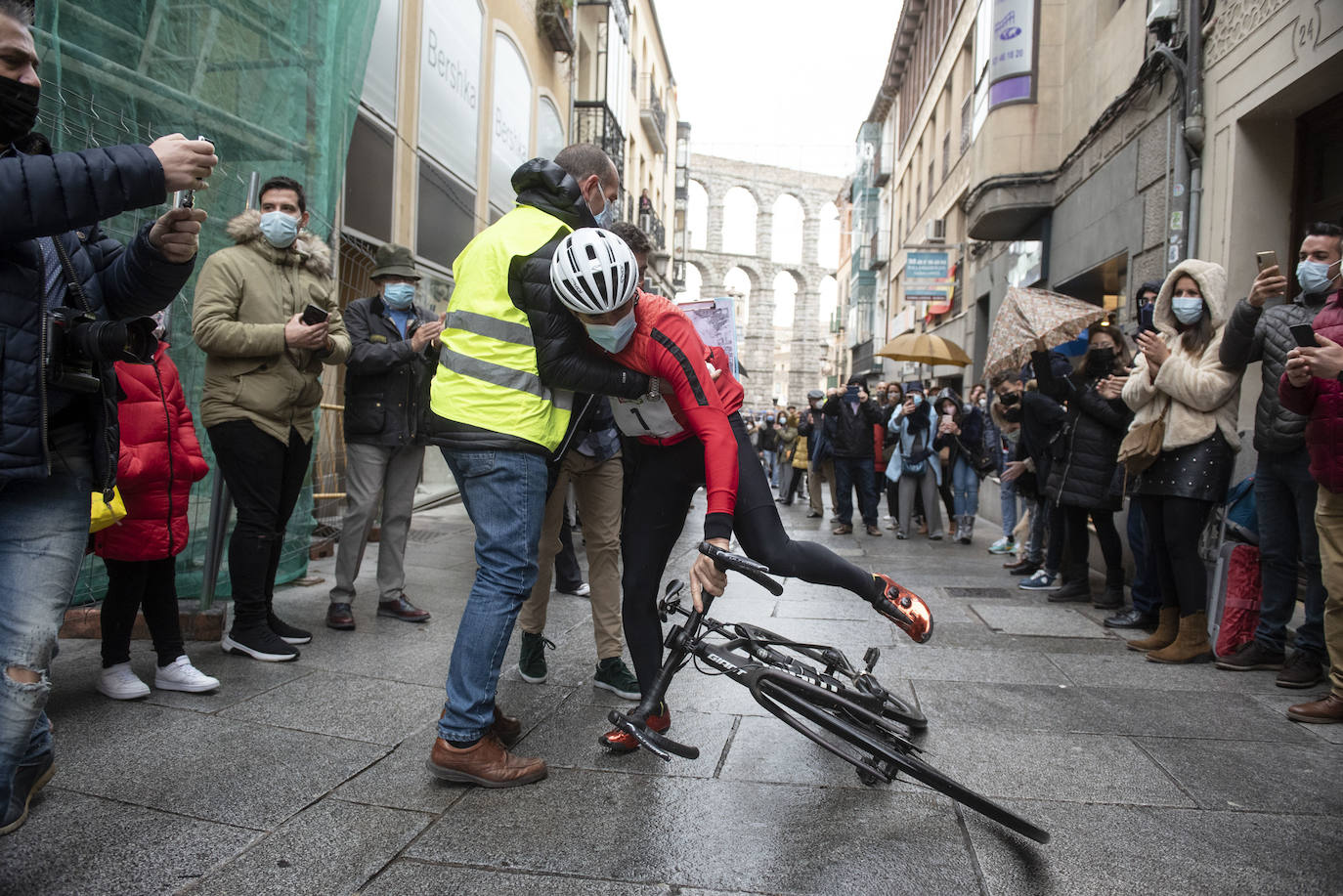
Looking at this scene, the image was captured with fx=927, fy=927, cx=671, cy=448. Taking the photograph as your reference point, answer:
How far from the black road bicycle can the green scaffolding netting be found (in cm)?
300

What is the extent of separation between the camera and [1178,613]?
493cm

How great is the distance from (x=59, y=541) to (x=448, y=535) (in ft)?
21.1

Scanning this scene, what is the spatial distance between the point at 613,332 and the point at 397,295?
2733 mm

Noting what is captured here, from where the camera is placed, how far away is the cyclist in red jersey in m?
2.69

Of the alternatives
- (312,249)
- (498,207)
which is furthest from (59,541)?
(498,207)

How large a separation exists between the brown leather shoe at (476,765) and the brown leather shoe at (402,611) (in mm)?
2281

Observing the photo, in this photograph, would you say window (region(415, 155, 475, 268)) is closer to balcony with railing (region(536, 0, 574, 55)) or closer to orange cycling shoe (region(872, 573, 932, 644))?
balcony with railing (region(536, 0, 574, 55))

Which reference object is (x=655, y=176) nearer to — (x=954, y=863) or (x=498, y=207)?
(x=498, y=207)

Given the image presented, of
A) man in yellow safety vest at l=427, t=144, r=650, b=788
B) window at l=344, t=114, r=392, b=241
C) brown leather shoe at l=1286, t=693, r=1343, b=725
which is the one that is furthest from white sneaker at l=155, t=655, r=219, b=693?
window at l=344, t=114, r=392, b=241

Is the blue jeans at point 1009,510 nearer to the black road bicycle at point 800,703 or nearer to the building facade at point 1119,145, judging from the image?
the building facade at point 1119,145

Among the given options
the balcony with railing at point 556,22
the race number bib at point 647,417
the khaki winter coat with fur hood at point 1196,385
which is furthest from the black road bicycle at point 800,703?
the balcony with railing at point 556,22

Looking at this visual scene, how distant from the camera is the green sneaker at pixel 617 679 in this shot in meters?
3.83

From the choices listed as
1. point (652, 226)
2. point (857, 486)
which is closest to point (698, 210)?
point (652, 226)

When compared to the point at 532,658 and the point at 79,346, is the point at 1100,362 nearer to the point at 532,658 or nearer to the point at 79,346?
the point at 532,658
